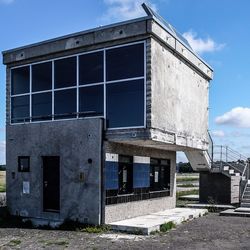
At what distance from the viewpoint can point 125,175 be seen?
15367 millimetres

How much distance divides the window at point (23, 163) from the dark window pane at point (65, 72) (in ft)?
10.0

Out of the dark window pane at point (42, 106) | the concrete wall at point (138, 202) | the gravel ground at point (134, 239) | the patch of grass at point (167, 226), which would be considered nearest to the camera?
the gravel ground at point (134, 239)

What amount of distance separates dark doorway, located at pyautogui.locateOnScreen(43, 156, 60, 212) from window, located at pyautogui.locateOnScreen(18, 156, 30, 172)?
838 mm

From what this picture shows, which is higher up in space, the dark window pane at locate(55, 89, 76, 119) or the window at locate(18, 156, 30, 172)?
the dark window pane at locate(55, 89, 76, 119)

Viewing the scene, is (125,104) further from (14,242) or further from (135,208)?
(14,242)

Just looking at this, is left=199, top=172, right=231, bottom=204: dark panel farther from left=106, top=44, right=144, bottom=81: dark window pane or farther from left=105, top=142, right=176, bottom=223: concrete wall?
left=106, top=44, right=144, bottom=81: dark window pane

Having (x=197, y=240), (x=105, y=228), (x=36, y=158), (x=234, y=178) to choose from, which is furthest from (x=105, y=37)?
(x=234, y=178)

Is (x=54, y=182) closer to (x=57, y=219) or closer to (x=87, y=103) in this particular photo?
(x=57, y=219)

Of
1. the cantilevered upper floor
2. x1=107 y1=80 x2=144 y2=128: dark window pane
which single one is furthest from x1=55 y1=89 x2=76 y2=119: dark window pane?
x1=107 y1=80 x2=144 y2=128: dark window pane

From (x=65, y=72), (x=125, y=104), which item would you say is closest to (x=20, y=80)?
(x=65, y=72)

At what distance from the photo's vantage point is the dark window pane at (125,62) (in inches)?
544

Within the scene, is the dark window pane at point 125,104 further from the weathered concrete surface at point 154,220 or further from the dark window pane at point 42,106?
the weathered concrete surface at point 154,220

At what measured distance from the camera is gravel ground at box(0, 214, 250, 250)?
437 inches

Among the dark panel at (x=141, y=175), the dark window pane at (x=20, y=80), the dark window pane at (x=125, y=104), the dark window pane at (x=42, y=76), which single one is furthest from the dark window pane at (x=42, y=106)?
the dark panel at (x=141, y=175)
